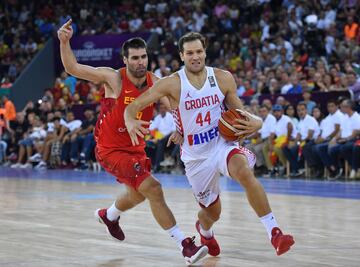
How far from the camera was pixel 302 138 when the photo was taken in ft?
54.5

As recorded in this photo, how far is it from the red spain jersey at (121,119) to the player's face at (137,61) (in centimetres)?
13

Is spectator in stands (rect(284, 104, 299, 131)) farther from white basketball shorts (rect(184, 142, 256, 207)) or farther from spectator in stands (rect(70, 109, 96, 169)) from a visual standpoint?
white basketball shorts (rect(184, 142, 256, 207))

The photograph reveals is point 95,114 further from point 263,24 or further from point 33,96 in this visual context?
point 33,96

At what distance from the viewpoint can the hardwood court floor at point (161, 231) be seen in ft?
20.9

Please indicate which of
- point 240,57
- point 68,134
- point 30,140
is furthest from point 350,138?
point 30,140

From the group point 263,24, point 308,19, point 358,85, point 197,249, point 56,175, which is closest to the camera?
point 197,249

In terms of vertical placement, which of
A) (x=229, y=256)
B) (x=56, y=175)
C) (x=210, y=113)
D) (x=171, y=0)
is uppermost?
(x=171, y=0)

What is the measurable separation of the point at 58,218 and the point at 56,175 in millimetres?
9787

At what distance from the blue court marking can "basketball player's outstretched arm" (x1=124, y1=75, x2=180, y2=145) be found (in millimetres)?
6283

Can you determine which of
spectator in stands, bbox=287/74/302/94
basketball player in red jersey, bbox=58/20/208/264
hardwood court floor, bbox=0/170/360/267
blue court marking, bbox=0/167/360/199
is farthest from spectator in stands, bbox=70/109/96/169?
basketball player in red jersey, bbox=58/20/208/264

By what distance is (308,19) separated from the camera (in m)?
20.7

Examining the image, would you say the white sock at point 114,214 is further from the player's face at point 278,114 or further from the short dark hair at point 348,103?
the player's face at point 278,114

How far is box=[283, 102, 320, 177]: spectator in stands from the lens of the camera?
16375 mm

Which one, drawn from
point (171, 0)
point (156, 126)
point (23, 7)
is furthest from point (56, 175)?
point (23, 7)
